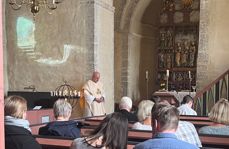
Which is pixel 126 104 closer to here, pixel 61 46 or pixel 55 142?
pixel 55 142

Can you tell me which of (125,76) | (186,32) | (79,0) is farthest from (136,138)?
(186,32)

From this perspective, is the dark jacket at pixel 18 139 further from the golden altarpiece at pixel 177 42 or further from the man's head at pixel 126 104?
the golden altarpiece at pixel 177 42

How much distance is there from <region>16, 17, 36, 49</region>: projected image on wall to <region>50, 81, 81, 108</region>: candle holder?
143cm

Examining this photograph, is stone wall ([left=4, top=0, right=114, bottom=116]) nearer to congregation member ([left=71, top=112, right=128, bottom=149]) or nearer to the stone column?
the stone column

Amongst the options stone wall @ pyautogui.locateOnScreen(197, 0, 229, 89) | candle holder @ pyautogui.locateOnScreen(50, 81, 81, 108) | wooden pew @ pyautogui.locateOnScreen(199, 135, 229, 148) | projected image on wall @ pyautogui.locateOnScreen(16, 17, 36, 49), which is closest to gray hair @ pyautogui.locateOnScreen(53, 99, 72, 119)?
wooden pew @ pyautogui.locateOnScreen(199, 135, 229, 148)

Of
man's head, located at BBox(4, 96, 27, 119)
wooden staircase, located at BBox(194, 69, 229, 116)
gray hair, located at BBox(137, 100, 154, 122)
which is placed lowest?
wooden staircase, located at BBox(194, 69, 229, 116)

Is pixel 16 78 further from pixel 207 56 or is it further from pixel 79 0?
pixel 207 56

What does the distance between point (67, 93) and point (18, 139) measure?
6.29m

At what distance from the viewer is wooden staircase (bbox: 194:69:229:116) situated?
9367 mm

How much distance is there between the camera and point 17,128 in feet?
10.7

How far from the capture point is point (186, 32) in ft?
52.1

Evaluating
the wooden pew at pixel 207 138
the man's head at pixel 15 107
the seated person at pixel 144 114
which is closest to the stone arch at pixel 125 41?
the seated person at pixel 144 114

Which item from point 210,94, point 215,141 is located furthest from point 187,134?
point 210,94

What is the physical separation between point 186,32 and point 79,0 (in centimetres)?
728
